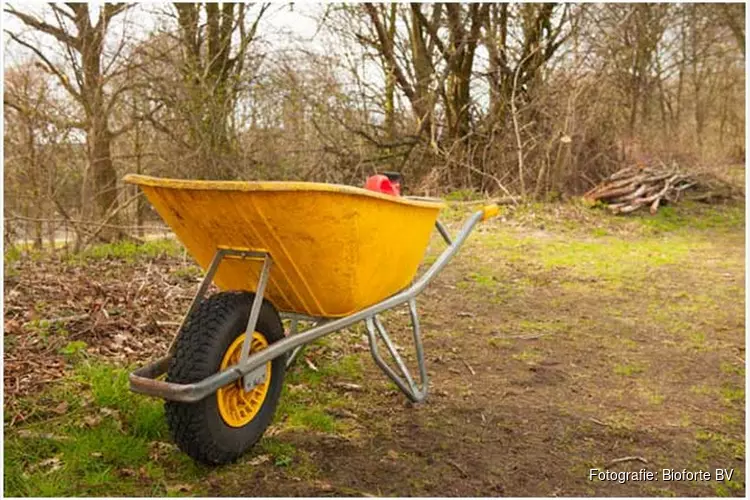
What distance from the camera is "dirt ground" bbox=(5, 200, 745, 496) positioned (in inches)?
84.6

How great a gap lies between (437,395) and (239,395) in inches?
44.8

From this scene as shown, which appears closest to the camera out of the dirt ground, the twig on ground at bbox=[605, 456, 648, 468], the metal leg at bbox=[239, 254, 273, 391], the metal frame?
the metal frame

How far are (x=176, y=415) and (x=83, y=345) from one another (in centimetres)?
131

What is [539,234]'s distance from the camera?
7.58m

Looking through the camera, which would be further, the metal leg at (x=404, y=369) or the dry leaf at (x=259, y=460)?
the metal leg at (x=404, y=369)

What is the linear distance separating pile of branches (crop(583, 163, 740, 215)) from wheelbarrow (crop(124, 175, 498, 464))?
24.0ft

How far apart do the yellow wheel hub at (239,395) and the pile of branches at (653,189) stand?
24.9 feet

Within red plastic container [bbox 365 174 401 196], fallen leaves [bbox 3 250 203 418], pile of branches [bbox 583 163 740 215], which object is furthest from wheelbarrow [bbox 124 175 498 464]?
pile of branches [bbox 583 163 740 215]

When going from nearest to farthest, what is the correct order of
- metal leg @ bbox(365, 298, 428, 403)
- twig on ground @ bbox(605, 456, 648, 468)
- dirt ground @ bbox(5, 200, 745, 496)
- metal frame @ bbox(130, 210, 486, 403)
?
metal frame @ bbox(130, 210, 486, 403)
dirt ground @ bbox(5, 200, 745, 496)
twig on ground @ bbox(605, 456, 648, 468)
metal leg @ bbox(365, 298, 428, 403)

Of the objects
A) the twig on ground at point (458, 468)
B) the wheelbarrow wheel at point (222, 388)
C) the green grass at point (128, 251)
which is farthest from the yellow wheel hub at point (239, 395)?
the green grass at point (128, 251)

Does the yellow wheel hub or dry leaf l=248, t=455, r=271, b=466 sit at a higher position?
the yellow wheel hub

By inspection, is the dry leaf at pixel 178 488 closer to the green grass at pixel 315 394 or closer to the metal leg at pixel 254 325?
the metal leg at pixel 254 325

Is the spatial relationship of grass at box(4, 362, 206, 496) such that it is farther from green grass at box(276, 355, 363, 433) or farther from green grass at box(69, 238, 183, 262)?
green grass at box(69, 238, 183, 262)

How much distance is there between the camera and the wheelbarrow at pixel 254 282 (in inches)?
75.6
